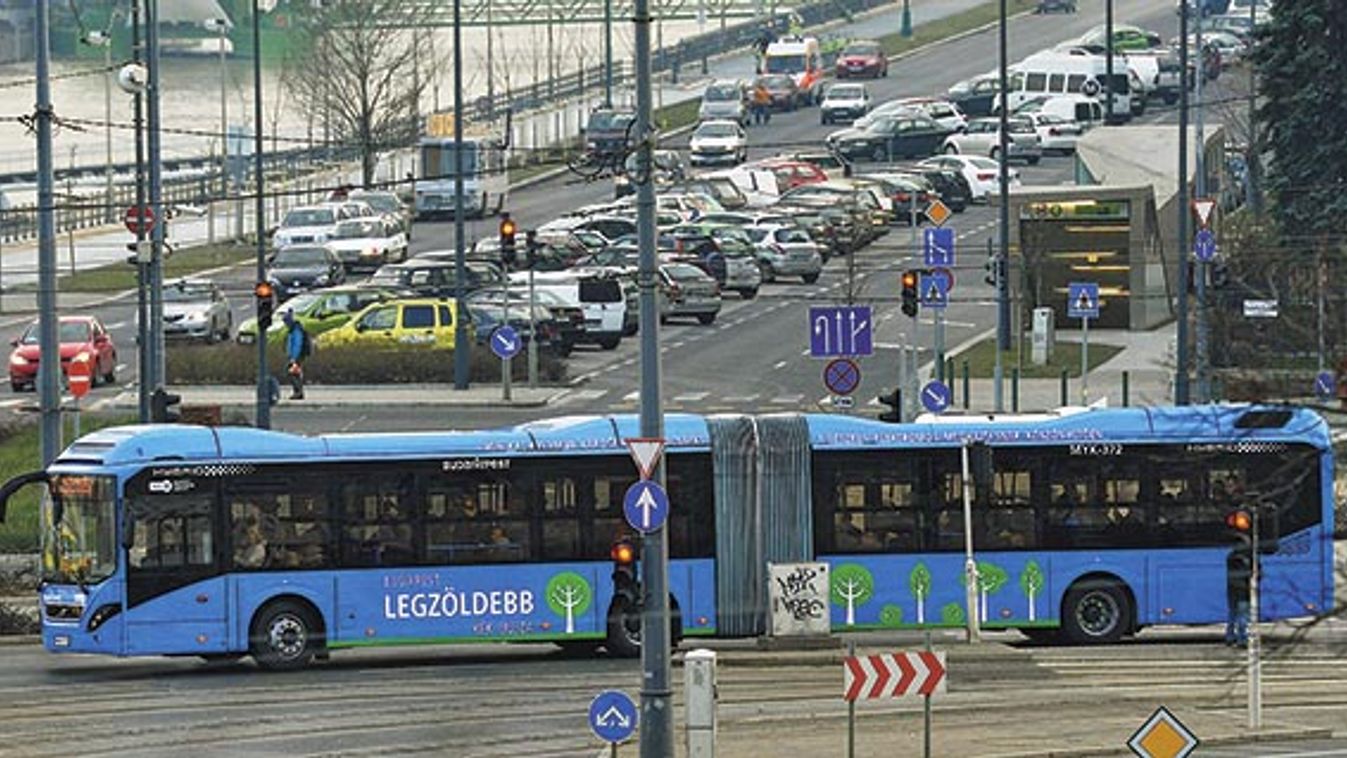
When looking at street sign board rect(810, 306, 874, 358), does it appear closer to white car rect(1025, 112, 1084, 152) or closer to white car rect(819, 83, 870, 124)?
white car rect(1025, 112, 1084, 152)

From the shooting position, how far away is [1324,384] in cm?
1992

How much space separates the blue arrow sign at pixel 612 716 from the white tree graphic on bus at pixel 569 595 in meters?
10.3

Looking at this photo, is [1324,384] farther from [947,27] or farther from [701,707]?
[947,27]

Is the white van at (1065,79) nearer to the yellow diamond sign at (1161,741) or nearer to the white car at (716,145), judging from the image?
the white car at (716,145)

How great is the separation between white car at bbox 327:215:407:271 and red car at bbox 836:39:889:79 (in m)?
37.2

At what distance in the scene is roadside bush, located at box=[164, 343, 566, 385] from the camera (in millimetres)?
63938

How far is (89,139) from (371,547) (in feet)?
434

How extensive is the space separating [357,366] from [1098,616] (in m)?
28.6

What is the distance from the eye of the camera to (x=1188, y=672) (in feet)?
117

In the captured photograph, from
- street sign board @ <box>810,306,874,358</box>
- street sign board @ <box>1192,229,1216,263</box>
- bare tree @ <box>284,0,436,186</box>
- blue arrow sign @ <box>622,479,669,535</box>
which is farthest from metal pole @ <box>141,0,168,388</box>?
bare tree @ <box>284,0,436,186</box>

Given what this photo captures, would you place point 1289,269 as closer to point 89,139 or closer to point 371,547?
point 371,547

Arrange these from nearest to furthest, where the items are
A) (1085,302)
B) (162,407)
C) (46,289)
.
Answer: (46,289), (162,407), (1085,302)

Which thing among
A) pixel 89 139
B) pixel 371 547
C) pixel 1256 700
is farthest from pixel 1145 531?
pixel 89 139

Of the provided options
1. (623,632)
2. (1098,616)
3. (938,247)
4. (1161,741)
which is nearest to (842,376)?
(938,247)
